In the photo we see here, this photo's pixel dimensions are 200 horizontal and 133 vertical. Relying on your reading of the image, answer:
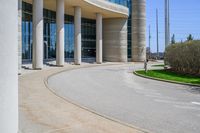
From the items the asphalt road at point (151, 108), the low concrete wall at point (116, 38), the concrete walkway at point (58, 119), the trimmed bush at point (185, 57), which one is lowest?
the asphalt road at point (151, 108)

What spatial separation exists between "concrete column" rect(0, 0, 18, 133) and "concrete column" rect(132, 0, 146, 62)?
187 feet

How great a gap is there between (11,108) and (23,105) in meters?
6.34

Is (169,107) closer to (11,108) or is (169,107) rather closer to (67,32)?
(11,108)

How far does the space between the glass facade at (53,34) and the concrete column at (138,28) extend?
3.51 feet

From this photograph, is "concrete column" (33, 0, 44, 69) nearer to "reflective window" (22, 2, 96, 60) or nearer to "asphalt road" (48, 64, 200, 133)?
"reflective window" (22, 2, 96, 60)

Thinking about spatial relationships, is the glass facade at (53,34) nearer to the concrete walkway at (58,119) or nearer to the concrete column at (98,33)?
the concrete column at (98,33)

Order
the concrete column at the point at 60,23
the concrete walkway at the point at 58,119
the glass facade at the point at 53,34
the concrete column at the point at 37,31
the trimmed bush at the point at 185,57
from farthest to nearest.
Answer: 1. the glass facade at the point at 53,34
2. the concrete column at the point at 60,23
3. the concrete column at the point at 37,31
4. the trimmed bush at the point at 185,57
5. the concrete walkway at the point at 58,119

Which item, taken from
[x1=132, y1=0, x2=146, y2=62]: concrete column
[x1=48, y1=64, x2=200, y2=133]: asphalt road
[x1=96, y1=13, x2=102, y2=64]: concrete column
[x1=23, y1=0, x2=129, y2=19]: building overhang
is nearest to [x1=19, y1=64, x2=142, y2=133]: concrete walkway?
[x1=48, y1=64, x2=200, y2=133]: asphalt road

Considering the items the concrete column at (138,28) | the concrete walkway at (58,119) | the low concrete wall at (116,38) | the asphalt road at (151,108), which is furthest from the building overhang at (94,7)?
the concrete walkway at (58,119)

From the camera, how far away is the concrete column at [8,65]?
591 centimetres

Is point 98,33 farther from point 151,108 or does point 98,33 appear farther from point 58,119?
point 58,119

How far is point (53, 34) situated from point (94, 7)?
25.2 feet

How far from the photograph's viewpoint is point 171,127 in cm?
991

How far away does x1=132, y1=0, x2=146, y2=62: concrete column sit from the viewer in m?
62.8
